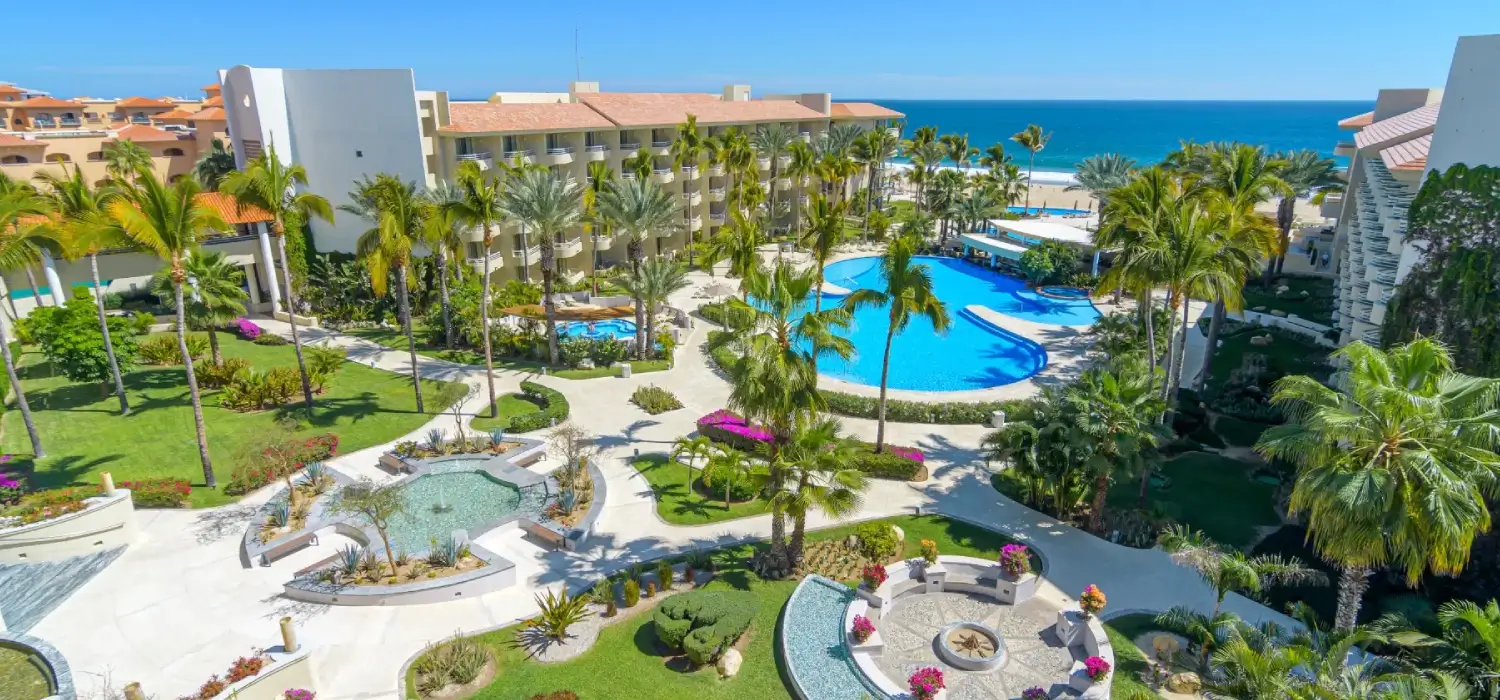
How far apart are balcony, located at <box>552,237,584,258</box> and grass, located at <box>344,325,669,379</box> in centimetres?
1117

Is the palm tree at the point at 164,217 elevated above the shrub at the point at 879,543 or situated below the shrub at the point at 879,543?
above

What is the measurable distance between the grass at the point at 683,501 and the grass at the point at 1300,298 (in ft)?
114

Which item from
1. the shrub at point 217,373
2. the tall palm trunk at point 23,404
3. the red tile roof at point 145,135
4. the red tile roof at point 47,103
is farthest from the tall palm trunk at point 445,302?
the red tile roof at point 47,103

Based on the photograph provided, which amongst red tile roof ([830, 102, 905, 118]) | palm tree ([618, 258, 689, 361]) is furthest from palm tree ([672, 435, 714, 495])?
red tile roof ([830, 102, 905, 118])

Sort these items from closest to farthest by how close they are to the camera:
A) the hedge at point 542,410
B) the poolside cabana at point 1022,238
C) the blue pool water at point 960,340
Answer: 1. the hedge at point 542,410
2. the blue pool water at point 960,340
3. the poolside cabana at point 1022,238

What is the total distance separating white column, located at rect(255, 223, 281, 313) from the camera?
41.1m

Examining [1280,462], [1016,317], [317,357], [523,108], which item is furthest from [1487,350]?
[523,108]

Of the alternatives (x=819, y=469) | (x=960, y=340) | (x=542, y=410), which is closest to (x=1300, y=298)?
(x=960, y=340)

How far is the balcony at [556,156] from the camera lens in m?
49.1

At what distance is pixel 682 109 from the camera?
60.6m

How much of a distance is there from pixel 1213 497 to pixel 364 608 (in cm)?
2493

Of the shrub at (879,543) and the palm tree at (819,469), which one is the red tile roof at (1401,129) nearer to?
the shrub at (879,543)

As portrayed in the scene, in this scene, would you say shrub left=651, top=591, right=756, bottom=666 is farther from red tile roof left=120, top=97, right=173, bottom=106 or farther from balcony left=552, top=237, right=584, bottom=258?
red tile roof left=120, top=97, right=173, bottom=106

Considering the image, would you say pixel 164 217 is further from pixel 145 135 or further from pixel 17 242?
pixel 145 135
